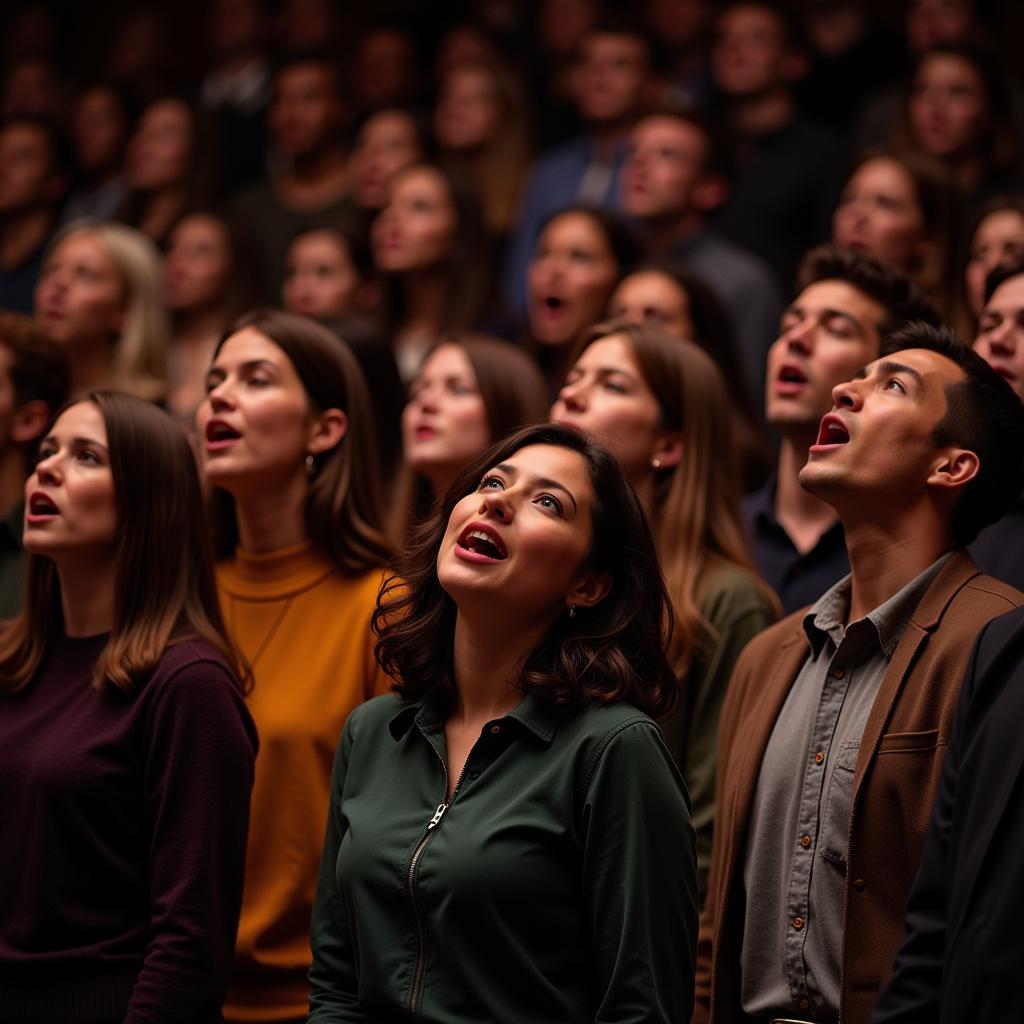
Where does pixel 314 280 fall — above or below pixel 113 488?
above

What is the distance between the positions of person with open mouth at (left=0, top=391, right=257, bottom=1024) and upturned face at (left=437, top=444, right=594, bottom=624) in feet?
1.64

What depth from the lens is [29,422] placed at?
12.7 feet

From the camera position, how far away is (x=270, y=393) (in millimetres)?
3307

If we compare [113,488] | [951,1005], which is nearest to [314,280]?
[113,488]

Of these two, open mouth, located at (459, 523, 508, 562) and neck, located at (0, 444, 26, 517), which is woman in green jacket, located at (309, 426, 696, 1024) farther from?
neck, located at (0, 444, 26, 517)

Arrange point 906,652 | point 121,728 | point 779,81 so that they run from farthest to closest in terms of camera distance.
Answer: point 779,81, point 121,728, point 906,652

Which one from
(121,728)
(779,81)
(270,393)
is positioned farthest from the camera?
(779,81)

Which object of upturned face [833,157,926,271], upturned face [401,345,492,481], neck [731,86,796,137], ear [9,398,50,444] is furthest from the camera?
neck [731,86,796,137]

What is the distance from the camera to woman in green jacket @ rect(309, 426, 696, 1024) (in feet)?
7.26

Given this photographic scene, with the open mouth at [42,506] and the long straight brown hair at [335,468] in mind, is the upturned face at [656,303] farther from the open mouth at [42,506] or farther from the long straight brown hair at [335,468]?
the open mouth at [42,506]

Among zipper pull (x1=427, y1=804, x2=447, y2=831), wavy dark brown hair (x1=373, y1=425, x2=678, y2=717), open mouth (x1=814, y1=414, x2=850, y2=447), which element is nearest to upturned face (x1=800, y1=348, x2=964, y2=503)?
open mouth (x1=814, y1=414, x2=850, y2=447)

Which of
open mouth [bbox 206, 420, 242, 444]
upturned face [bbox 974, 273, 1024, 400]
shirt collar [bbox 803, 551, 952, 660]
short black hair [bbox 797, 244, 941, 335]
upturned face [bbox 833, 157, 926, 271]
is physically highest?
upturned face [bbox 833, 157, 926, 271]

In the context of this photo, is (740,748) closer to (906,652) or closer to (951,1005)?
(906,652)

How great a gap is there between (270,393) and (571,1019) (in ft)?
5.10
